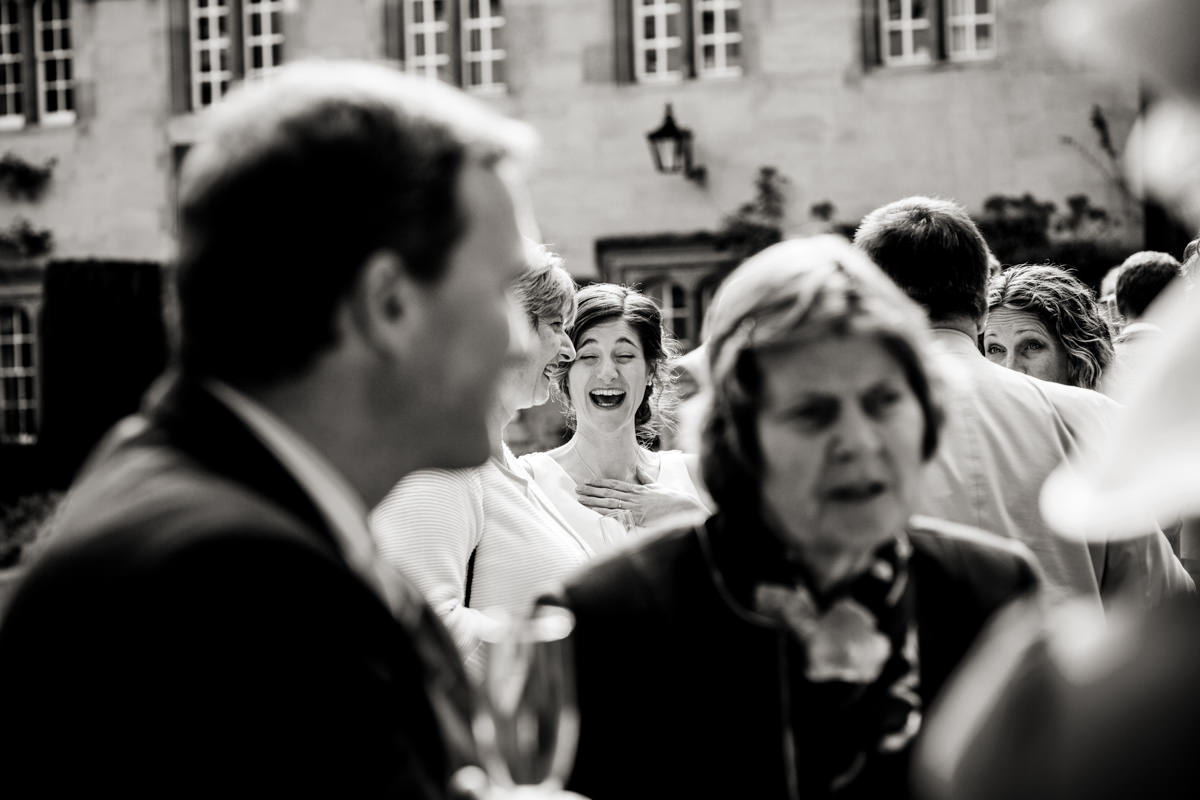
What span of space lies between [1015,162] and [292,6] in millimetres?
8309

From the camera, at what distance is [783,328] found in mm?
1962

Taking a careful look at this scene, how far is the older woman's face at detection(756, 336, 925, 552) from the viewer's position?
1930 millimetres

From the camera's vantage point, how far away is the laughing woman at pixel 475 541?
2.97 m

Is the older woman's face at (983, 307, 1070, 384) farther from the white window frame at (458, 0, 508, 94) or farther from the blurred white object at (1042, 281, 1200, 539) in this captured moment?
the white window frame at (458, 0, 508, 94)

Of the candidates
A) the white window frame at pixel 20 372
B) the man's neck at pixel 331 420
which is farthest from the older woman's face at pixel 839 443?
the white window frame at pixel 20 372

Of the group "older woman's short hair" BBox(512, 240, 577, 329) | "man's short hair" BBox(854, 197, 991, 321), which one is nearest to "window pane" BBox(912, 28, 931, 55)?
"older woman's short hair" BBox(512, 240, 577, 329)

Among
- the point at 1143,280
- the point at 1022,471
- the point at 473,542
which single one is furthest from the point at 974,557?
the point at 1143,280

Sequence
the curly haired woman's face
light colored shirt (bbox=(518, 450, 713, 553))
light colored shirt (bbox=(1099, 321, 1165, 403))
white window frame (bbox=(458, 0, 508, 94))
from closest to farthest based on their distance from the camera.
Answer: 1. light colored shirt (bbox=(518, 450, 713, 553))
2. the curly haired woman's face
3. light colored shirt (bbox=(1099, 321, 1165, 403))
4. white window frame (bbox=(458, 0, 508, 94))

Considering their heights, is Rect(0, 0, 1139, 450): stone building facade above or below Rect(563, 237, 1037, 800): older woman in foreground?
above

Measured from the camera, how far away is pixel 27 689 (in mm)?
1238

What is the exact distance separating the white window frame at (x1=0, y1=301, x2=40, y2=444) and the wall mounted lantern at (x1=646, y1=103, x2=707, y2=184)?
27.5 ft

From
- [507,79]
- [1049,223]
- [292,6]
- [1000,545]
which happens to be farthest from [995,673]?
[292,6]

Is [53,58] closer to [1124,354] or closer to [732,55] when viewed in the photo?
[732,55]

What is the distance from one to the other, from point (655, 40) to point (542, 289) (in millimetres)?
12187
